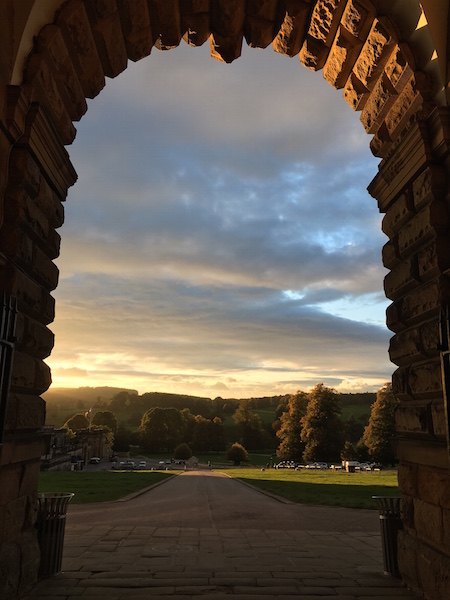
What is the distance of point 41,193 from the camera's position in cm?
538

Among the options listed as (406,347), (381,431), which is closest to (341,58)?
(406,347)

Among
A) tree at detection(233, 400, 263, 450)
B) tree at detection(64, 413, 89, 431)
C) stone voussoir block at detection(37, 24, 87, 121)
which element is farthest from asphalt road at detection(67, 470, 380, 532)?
tree at detection(64, 413, 89, 431)

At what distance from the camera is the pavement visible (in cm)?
536

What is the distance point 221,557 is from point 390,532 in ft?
9.34

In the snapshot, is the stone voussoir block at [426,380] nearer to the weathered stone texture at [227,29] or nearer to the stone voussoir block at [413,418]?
the stone voussoir block at [413,418]

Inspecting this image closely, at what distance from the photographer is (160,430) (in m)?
81.7

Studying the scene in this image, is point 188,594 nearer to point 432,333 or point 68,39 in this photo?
point 432,333

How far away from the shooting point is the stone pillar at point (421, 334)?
4688 mm

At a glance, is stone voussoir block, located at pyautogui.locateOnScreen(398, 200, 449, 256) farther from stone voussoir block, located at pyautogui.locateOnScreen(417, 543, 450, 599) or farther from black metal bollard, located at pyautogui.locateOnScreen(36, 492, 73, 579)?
black metal bollard, located at pyautogui.locateOnScreen(36, 492, 73, 579)

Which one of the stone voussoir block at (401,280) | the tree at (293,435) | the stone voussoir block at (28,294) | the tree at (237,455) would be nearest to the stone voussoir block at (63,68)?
the stone voussoir block at (28,294)

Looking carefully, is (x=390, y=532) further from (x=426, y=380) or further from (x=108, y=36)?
(x=108, y=36)

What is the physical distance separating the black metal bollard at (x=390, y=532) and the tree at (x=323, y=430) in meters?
48.6

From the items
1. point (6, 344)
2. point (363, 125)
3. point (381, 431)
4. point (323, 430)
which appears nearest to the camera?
point (6, 344)

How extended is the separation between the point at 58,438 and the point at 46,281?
49404mm
